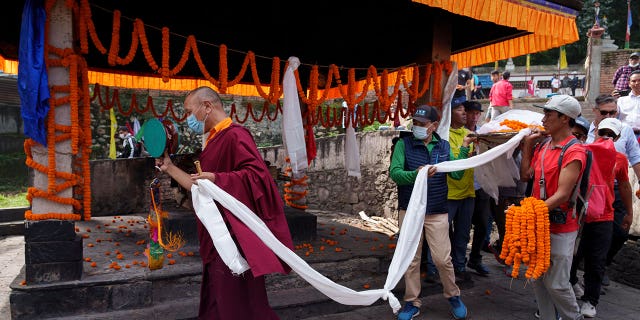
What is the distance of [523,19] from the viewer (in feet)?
17.4

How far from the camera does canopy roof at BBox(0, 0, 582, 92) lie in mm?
5508

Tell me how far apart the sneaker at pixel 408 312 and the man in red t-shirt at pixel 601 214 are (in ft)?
5.13

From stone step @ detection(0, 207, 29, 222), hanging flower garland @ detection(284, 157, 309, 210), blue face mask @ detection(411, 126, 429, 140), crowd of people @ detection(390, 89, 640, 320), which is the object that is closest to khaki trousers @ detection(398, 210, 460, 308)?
crowd of people @ detection(390, 89, 640, 320)

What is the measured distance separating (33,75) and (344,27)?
4.21 m

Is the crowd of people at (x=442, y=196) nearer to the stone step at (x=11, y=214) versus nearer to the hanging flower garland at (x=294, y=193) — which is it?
the hanging flower garland at (x=294, y=193)

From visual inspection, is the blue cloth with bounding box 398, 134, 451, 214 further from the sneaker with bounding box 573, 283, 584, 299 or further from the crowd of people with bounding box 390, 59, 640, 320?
the sneaker with bounding box 573, 283, 584, 299

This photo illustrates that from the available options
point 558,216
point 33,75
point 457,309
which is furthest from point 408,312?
point 33,75

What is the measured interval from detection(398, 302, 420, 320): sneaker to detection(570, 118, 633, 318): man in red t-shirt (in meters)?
1.56

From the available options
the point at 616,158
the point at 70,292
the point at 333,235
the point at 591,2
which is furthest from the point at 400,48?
the point at 591,2

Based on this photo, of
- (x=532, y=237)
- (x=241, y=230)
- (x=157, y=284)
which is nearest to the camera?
(x=241, y=230)

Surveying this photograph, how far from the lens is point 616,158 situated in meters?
4.59

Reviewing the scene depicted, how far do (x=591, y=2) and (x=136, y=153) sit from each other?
2493 cm

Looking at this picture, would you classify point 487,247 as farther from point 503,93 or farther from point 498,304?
point 503,93

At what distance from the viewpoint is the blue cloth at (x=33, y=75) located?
150 inches
